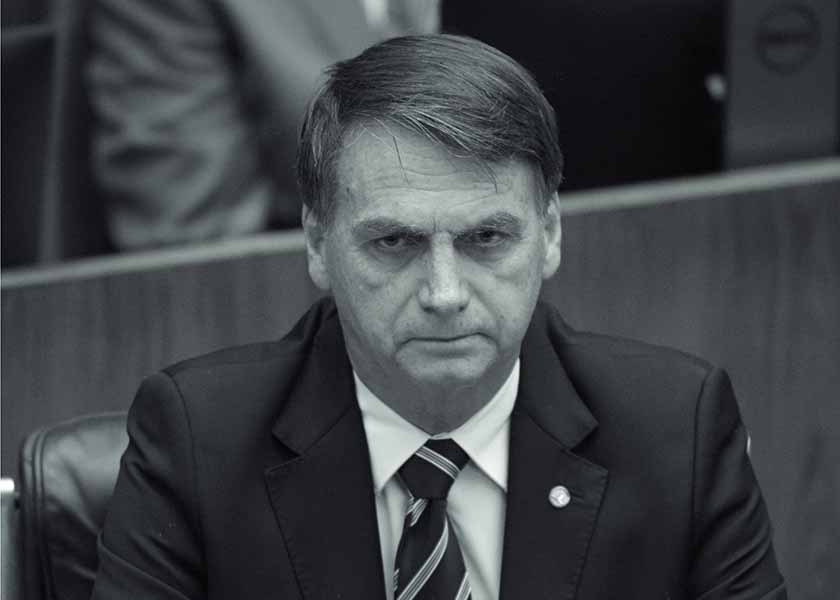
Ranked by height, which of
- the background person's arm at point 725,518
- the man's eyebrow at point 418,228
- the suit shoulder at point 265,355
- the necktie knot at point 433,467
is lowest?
the background person's arm at point 725,518

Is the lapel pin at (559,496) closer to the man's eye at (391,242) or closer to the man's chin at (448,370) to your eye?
the man's chin at (448,370)

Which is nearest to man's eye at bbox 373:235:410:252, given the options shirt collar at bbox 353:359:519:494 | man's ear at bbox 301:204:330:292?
man's ear at bbox 301:204:330:292

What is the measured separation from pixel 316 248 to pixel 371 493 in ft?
1.04

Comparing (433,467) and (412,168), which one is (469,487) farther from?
(412,168)

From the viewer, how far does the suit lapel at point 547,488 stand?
2.15 metres

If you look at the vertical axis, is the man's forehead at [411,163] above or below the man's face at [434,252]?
above

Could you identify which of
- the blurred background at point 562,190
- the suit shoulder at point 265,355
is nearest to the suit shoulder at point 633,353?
the suit shoulder at point 265,355

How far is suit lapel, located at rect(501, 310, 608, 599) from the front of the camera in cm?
215

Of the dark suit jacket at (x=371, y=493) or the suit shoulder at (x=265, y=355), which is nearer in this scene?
the dark suit jacket at (x=371, y=493)

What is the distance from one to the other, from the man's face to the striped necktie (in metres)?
0.15

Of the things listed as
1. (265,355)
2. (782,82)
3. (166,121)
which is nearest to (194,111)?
(166,121)

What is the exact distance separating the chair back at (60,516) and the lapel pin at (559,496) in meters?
0.60

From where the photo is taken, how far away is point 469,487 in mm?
2215

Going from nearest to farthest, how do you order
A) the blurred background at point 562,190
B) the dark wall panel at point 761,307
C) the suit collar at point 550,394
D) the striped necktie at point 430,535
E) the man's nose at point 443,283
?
the man's nose at point 443,283, the striped necktie at point 430,535, the suit collar at point 550,394, the blurred background at point 562,190, the dark wall panel at point 761,307
